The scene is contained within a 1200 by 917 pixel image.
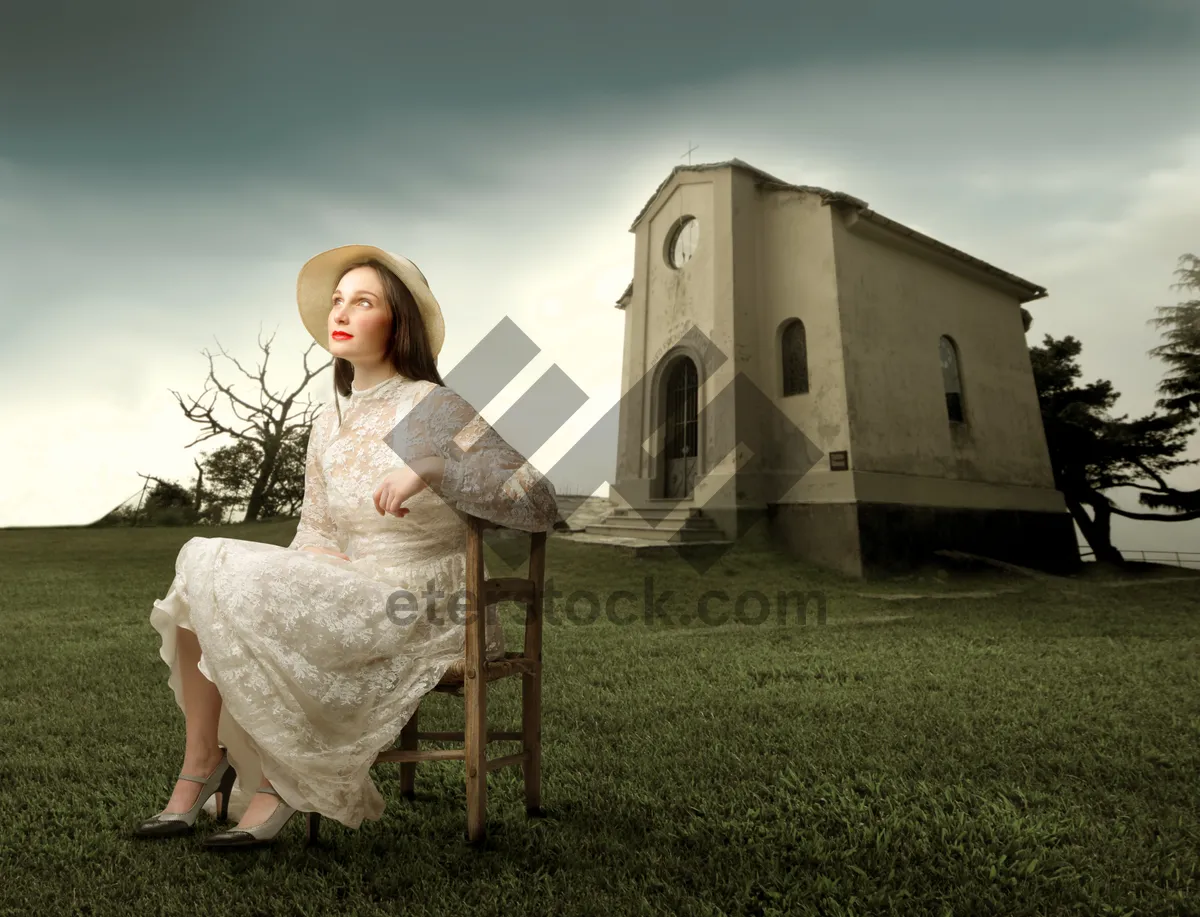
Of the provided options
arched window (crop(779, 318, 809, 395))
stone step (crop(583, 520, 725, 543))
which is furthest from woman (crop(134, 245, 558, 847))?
arched window (crop(779, 318, 809, 395))

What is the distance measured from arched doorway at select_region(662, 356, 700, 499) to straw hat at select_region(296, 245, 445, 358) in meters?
9.40

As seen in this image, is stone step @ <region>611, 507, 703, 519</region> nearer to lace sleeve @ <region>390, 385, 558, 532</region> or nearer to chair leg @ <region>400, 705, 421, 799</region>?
chair leg @ <region>400, 705, 421, 799</region>

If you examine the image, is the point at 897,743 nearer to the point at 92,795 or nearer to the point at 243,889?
the point at 243,889

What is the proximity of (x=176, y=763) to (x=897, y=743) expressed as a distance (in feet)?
9.41

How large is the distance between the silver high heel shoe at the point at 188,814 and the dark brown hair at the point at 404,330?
1284 mm

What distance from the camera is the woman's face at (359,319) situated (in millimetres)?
2377

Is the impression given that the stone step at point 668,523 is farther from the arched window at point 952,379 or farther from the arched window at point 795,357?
the arched window at point 952,379

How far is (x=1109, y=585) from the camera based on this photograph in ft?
34.0

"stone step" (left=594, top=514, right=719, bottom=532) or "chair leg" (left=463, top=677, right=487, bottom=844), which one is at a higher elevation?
"stone step" (left=594, top=514, right=719, bottom=532)

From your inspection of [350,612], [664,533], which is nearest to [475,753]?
[350,612]

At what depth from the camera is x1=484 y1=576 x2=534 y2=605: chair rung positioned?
216cm

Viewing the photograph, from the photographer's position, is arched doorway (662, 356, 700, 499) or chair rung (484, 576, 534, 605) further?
arched doorway (662, 356, 700, 499)

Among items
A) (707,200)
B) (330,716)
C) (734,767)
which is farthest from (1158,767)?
(707,200)

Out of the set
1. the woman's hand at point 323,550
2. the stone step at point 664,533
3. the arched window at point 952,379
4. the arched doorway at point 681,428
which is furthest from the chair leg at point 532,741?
the arched window at point 952,379
